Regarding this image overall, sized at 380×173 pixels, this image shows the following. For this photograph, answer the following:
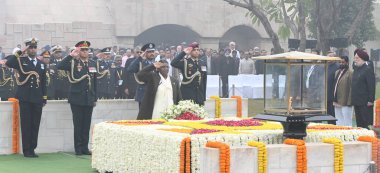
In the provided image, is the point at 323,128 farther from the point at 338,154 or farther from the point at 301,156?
the point at 301,156

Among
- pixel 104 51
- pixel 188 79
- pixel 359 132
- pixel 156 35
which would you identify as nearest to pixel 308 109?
pixel 359 132

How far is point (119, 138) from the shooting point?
14.3 metres

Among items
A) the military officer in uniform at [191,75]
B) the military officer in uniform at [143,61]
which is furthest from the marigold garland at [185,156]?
the military officer in uniform at [143,61]

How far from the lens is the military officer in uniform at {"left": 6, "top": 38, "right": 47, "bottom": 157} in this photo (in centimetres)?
1728

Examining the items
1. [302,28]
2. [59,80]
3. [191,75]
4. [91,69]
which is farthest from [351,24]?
[91,69]

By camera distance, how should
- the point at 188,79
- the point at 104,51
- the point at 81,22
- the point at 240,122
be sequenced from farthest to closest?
the point at 81,22 → the point at 104,51 → the point at 188,79 → the point at 240,122

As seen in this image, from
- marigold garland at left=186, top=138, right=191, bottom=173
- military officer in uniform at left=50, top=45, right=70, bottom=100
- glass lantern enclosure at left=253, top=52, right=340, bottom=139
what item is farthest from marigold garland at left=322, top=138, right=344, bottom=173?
military officer in uniform at left=50, top=45, right=70, bottom=100

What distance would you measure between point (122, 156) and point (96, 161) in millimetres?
1011

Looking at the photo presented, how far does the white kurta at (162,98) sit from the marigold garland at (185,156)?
4.36 m

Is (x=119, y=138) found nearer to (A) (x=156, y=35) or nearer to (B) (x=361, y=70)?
(B) (x=361, y=70)

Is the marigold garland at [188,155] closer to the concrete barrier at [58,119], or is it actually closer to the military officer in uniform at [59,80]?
the concrete barrier at [58,119]

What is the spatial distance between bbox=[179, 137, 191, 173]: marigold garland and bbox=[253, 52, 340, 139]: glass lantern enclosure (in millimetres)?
1187

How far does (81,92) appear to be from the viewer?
17.8 metres

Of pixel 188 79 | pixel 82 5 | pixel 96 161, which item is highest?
pixel 82 5
